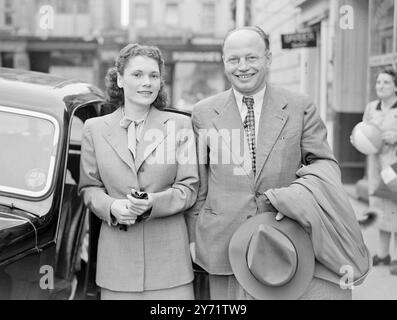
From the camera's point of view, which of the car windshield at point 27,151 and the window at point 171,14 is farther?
the window at point 171,14

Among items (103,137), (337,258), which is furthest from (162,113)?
(337,258)

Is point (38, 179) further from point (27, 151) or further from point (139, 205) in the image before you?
point (139, 205)

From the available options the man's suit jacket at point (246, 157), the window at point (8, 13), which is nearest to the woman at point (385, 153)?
the man's suit jacket at point (246, 157)

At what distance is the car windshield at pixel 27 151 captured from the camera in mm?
3018

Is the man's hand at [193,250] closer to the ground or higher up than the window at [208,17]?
closer to the ground

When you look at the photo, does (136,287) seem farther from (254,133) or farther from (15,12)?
(15,12)

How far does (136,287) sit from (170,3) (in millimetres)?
19377

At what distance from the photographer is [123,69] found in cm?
269

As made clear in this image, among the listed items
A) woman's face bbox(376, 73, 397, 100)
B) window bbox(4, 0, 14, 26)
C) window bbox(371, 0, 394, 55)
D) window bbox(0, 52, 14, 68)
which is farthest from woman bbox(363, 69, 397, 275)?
window bbox(4, 0, 14, 26)

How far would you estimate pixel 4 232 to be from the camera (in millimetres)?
2652

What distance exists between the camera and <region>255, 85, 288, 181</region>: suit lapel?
258 cm

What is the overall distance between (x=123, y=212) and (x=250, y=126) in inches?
27.7

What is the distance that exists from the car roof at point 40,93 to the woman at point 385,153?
1983 mm

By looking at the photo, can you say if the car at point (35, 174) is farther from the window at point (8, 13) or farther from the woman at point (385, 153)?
the window at point (8, 13)
